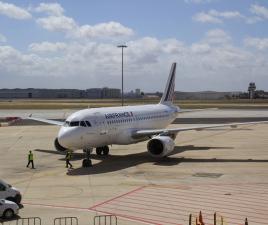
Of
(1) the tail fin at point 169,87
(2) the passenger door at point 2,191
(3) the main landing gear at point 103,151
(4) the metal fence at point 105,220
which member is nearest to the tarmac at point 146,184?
(4) the metal fence at point 105,220

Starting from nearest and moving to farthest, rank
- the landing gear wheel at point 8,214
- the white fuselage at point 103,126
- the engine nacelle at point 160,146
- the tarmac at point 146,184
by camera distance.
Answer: the landing gear wheel at point 8,214 → the tarmac at point 146,184 → the white fuselage at point 103,126 → the engine nacelle at point 160,146

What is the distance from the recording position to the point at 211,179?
2998cm

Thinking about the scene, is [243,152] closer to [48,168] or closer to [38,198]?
[48,168]

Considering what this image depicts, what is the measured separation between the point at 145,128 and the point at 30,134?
2226 centimetres

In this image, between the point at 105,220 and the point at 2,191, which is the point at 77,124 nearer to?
the point at 2,191

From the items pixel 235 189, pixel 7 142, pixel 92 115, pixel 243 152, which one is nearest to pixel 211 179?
pixel 235 189

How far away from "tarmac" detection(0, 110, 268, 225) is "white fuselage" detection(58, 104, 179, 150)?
71.1 inches

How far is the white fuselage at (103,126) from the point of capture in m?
34.2

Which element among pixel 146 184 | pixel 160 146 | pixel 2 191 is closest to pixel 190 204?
pixel 146 184

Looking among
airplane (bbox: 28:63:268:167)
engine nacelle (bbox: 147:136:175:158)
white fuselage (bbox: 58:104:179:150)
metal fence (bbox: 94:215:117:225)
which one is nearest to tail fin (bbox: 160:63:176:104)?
airplane (bbox: 28:63:268:167)

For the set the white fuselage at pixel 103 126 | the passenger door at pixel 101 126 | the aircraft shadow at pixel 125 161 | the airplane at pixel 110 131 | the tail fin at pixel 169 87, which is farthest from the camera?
the tail fin at pixel 169 87

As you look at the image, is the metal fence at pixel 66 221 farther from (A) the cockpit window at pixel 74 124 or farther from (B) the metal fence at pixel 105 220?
(A) the cockpit window at pixel 74 124

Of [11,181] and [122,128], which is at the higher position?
[122,128]

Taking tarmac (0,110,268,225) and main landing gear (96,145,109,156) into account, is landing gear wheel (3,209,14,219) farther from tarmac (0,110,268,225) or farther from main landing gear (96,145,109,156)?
main landing gear (96,145,109,156)
